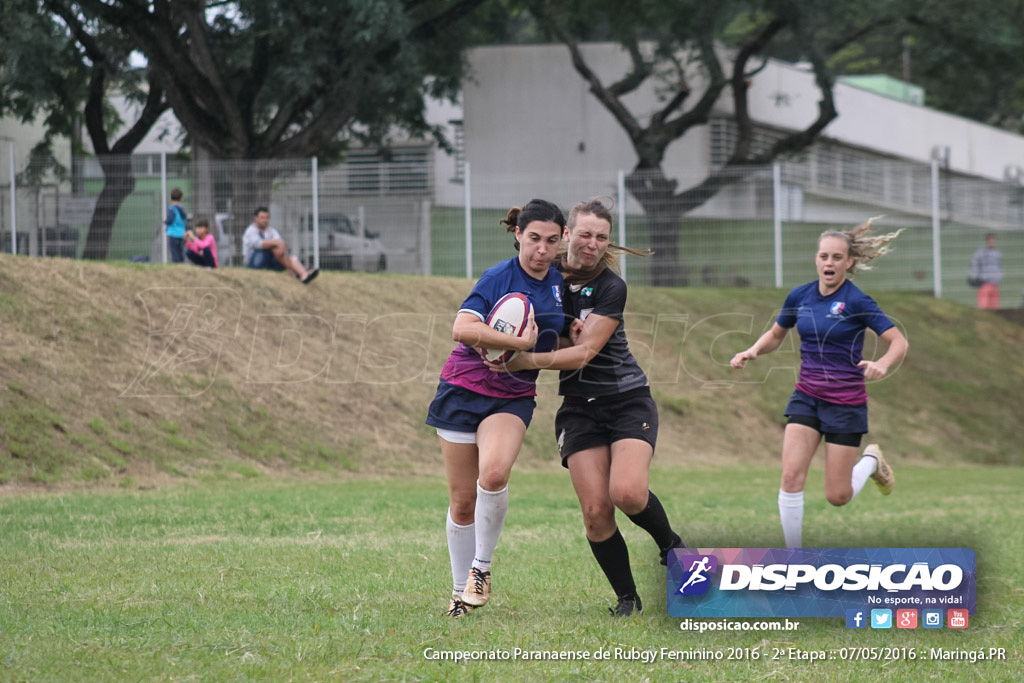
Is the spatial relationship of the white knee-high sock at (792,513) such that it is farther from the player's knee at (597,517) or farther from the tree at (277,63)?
the tree at (277,63)

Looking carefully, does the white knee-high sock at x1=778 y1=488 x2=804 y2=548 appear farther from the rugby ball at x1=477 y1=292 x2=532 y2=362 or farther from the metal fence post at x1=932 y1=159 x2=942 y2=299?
the metal fence post at x1=932 y1=159 x2=942 y2=299

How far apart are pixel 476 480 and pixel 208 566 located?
243 centimetres

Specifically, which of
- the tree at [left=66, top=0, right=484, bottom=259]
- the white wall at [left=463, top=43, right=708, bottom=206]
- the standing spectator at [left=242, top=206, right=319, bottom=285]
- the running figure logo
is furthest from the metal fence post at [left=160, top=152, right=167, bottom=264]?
the running figure logo

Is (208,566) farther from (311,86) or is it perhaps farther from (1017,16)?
(1017,16)

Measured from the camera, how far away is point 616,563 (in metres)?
6.32

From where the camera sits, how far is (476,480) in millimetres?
6383

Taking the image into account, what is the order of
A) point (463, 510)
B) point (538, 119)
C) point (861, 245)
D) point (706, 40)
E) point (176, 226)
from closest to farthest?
point (463, 510), point (861, 245), point (176, 226), point (706, 40), point (538, 119)

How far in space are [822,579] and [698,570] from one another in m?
0.58

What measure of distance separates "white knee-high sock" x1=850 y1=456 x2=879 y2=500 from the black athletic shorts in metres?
2.65

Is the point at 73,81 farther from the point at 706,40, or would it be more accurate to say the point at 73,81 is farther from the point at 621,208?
the point at 706,40

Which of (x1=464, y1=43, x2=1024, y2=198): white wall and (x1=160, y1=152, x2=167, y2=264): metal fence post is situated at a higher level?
(x1=464, y1=43, x2=1024, y2=198): white wall

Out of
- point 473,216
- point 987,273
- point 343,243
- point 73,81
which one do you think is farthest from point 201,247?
point 987,273

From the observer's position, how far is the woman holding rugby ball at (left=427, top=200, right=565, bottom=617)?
6074 mm

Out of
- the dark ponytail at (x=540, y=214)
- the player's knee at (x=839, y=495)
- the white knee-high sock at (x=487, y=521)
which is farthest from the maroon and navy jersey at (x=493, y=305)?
the player's knee at (x=839, y=495)
